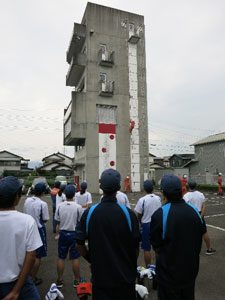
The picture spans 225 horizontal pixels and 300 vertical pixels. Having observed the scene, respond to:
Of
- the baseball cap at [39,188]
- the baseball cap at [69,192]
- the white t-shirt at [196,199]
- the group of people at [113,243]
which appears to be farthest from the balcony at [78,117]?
the group of people at [113,243]

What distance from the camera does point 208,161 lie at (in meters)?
39.1

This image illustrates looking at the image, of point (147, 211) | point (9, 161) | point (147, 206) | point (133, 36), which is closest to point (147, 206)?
point (147, 206)

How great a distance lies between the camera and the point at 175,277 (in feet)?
9.73

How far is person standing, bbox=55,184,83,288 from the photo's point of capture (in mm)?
5395

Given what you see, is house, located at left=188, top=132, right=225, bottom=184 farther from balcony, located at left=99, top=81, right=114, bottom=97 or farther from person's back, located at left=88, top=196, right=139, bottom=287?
person's back, located at left=88, top=196, right=139, bottom=287

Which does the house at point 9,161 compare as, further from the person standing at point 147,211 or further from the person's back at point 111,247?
the person's back at point 111,247

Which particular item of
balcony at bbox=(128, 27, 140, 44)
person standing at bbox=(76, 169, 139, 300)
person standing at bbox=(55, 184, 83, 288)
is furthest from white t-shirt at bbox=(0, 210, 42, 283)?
balcony at bbox=(128, 27, 140, 44)

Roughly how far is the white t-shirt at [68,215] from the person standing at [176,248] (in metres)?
2.75

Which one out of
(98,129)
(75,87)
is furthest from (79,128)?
(75,87)

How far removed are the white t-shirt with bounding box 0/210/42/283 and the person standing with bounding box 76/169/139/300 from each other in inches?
23.6

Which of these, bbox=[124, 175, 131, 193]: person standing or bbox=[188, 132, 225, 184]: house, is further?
bbox=[188, 132, 225, 184]: house

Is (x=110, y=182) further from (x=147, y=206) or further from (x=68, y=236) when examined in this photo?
(x=147, y=206)

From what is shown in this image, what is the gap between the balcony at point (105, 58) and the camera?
1225 inches

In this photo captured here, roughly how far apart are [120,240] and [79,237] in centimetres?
47
